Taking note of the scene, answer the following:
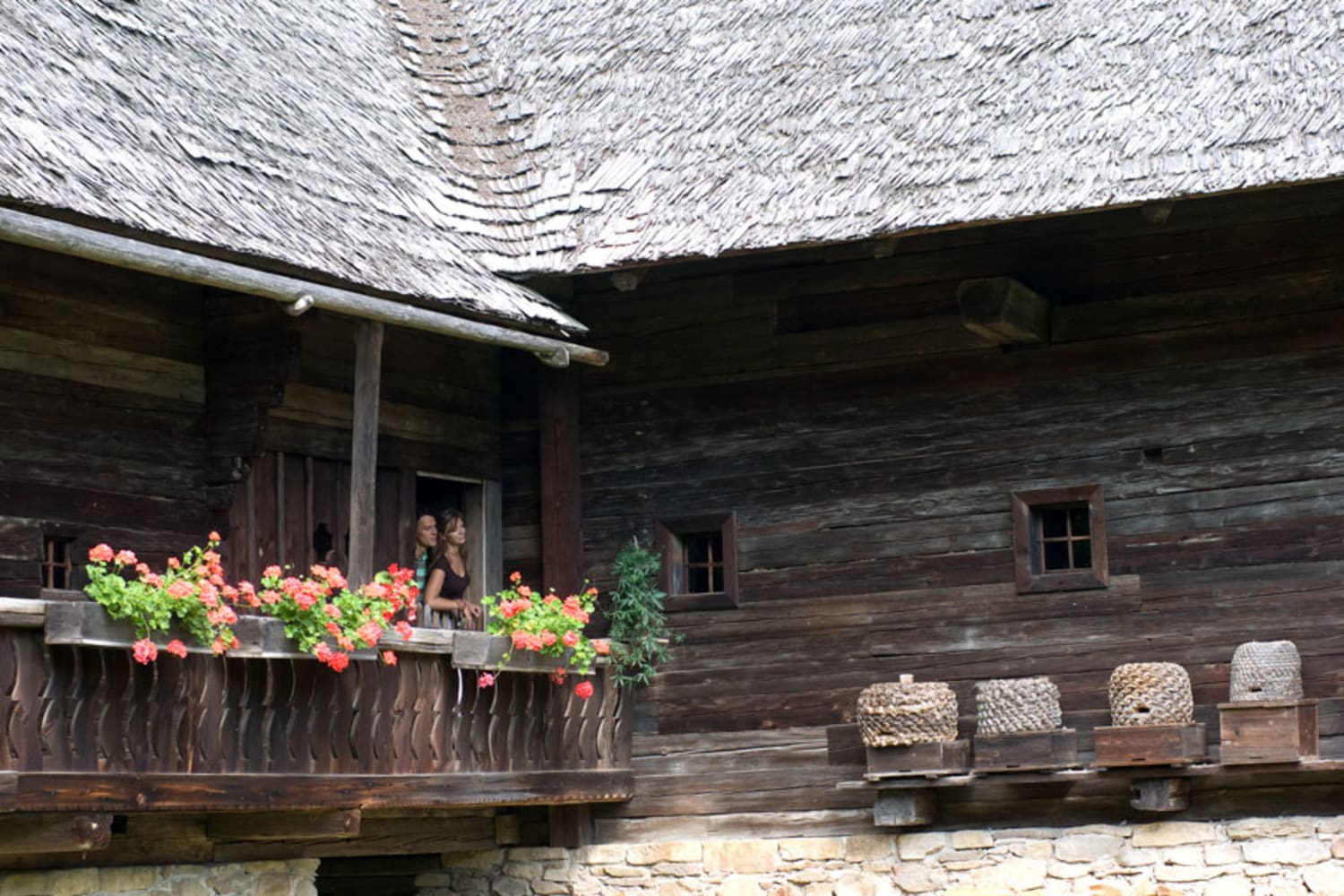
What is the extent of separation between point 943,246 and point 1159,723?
2948 mm

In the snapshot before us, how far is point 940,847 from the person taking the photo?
1273 cm

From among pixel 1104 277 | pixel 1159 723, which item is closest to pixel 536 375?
pixel 1104 277

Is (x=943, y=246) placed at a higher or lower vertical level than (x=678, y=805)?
higher

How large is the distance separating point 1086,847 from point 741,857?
80.2 inches

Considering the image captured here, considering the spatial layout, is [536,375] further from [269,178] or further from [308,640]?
[308,640]

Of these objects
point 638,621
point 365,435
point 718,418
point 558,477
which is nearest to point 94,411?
point 365,435

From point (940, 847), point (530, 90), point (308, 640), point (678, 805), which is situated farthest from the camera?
point (530, 90)

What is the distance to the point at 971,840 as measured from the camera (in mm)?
12648

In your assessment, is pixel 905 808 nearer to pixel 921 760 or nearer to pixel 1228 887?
pixel 921 760

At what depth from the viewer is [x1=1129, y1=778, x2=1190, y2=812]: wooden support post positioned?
11922 mm

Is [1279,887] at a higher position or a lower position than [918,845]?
lower

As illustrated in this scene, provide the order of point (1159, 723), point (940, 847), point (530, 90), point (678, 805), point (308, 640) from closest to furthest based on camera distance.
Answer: point (308, 640)
point (1159, 723)
point (940, 847)
point (678, 805)
point (530, 90)

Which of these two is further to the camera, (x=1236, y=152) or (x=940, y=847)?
(x=940, y=847)

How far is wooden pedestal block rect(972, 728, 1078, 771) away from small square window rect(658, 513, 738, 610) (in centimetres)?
188
